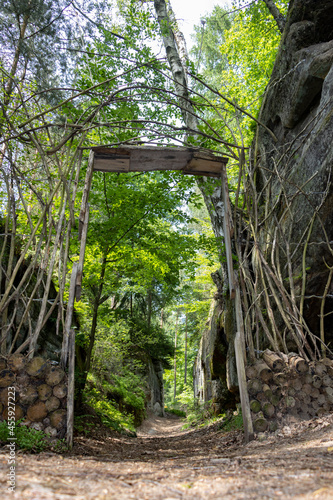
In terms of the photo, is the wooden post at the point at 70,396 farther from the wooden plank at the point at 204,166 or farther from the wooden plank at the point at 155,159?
the wooden plank at the point at 204,166

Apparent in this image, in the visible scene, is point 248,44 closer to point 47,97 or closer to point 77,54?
point 77,54

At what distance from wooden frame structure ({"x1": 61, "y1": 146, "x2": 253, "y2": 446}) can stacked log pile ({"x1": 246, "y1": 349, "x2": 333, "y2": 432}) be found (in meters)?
0.18

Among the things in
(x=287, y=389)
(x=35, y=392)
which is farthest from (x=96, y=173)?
(x=287, y=389)

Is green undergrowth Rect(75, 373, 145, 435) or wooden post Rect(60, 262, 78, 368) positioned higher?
wooden post Rect(60, 262, 78, 368)

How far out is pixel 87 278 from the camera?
616 centimetres

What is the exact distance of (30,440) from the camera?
266 centimetres

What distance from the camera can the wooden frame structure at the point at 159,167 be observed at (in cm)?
331

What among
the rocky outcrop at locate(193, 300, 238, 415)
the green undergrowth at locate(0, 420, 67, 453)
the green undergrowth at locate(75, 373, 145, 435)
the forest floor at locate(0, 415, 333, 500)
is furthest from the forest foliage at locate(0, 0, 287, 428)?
the forest floor at locate(0, 415, 333, 500)

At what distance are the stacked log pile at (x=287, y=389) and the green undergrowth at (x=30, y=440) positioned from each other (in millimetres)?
1939

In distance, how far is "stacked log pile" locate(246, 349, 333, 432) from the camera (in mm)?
3328

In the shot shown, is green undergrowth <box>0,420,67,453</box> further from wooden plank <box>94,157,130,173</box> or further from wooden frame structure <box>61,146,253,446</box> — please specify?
wooden plank <box>94,157,130,173</box>

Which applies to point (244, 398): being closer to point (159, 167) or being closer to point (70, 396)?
point (70, 396)

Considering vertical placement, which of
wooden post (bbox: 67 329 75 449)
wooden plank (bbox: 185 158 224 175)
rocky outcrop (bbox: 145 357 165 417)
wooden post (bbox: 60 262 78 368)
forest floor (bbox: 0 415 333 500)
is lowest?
rocky outcrop (bbox: 145 357 165 417)

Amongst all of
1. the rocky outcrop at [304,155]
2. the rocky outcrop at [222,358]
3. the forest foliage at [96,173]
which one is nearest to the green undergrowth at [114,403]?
the forest foliage at [96,173]
